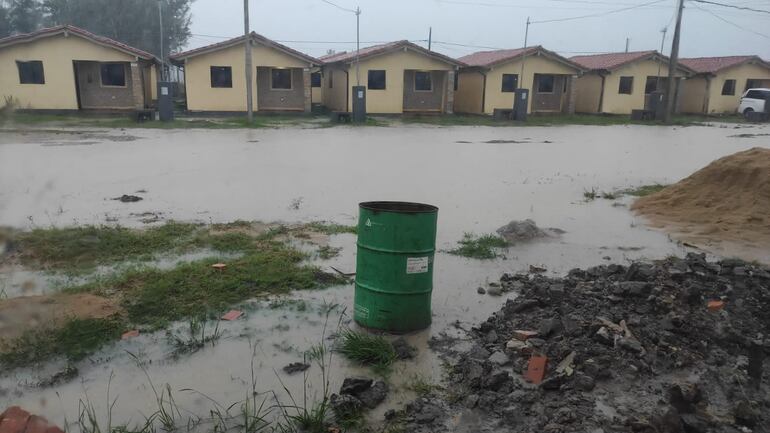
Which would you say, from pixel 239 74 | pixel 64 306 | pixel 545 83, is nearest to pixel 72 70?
pixel 239 74

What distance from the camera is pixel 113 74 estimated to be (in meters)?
27.1

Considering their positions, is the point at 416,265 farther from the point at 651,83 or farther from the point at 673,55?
the point at 651,83

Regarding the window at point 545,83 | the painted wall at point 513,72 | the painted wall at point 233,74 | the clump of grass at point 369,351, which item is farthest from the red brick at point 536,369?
the window at point 545,83

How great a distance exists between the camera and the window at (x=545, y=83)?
112 ft

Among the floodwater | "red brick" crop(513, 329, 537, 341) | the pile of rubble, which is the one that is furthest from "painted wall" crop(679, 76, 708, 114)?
"red brick" crop(513, 329, 537, 341)

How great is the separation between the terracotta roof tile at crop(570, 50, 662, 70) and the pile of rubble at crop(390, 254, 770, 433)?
3396cm

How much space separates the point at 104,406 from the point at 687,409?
295 cm

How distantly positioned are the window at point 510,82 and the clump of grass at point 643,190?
23.6m

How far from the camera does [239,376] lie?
3.25 m

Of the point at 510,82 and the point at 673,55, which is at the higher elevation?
the point at 673,55

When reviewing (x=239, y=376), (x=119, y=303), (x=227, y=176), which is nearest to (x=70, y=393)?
(x=239, y=376)

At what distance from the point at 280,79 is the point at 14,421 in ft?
94.0

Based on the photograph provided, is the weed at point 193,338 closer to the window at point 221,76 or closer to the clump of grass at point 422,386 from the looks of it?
the clump of grass at point 422,386

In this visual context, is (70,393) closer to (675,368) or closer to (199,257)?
(199,257)
